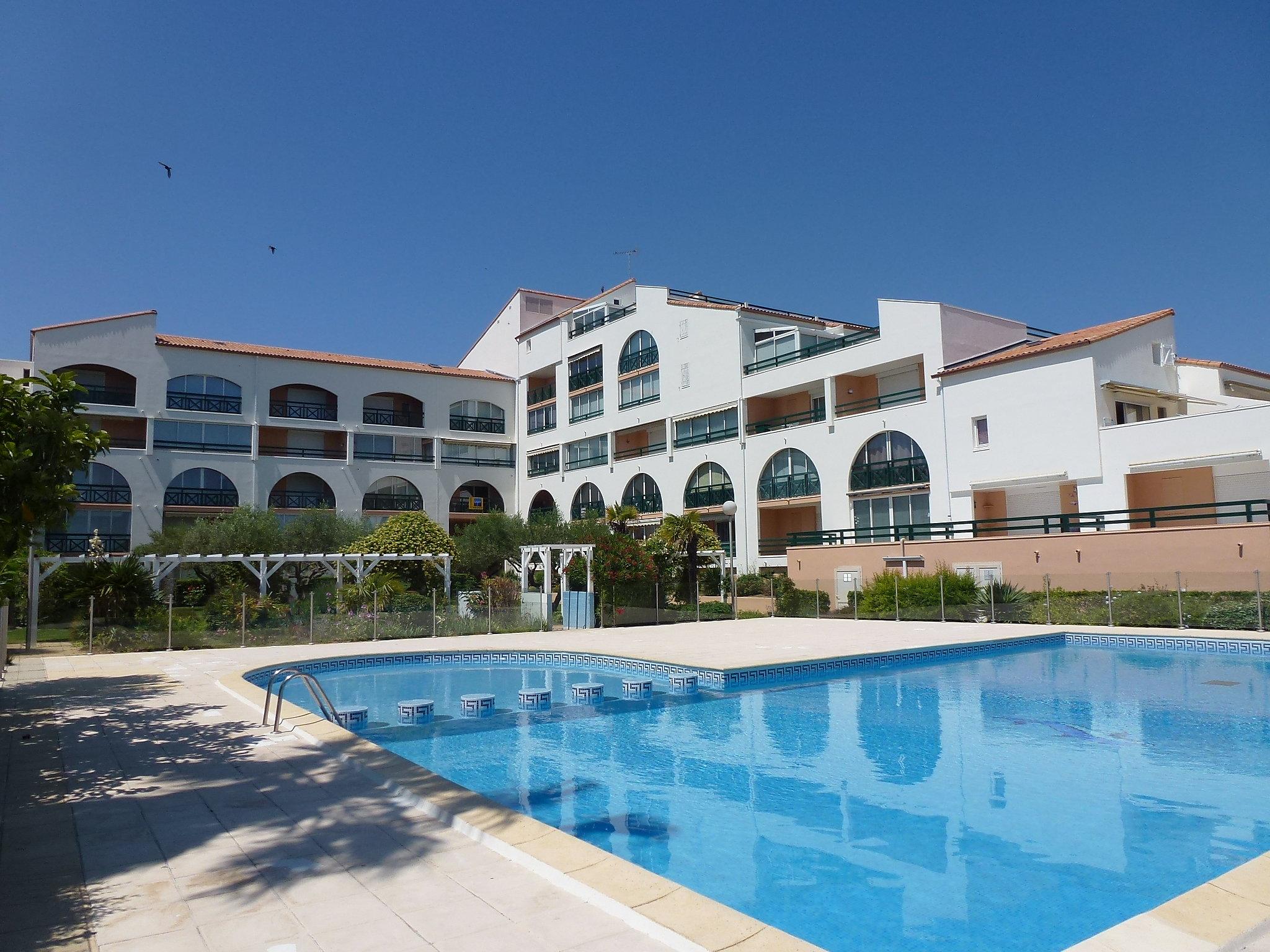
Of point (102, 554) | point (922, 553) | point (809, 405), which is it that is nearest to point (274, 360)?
point (102, 554)

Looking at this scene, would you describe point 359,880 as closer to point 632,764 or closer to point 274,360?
point 632,764

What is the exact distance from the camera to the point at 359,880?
4578 millimetres

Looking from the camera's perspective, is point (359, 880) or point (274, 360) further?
point (274, 360)

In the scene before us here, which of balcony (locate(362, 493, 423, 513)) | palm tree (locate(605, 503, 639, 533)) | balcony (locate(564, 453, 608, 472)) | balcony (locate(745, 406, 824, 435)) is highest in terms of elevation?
balcony (locate(745, 406, 824, 435))

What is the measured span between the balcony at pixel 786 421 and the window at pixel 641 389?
5472 millimetres

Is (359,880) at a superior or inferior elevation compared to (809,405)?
inferior

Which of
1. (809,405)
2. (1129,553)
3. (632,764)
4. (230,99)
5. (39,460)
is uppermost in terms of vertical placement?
(230,99)

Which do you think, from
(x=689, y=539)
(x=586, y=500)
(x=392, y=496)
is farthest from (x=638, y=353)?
(x=689, y=539)

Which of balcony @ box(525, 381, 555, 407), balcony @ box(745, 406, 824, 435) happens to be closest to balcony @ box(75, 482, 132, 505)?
balcony @ box(525, 381, 555, 407)

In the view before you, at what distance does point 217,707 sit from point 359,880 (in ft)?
23.5

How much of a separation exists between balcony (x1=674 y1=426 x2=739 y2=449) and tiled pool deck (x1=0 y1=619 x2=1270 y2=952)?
1089 inches

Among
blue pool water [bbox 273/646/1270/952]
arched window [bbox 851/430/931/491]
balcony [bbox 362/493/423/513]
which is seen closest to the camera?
blue pool water [bbox 273/646/1270/952]

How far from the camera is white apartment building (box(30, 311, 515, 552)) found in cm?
3647

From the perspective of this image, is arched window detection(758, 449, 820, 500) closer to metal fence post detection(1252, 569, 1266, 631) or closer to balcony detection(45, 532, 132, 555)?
metal fence post detection(1252, 569, 1266, 631)
